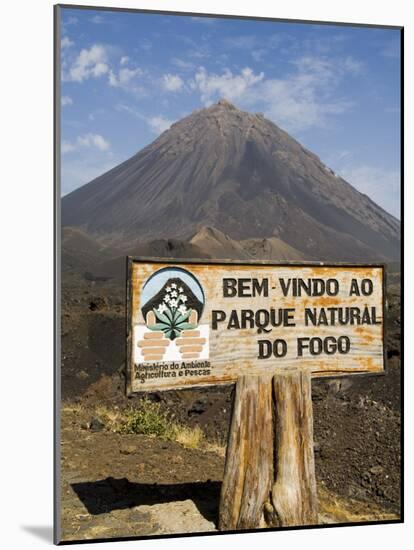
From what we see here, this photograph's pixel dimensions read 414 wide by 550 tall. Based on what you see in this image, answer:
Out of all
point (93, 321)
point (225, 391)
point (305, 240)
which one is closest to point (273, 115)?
point (305, 240)

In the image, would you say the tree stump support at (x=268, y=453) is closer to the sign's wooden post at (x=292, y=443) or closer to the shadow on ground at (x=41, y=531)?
the sign's wooden post at (x=292, y=443)

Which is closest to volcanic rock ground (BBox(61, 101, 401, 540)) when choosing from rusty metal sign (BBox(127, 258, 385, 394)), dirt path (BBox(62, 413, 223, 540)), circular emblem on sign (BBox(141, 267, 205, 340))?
dirt path (BBox(62, 413, 223, 540))

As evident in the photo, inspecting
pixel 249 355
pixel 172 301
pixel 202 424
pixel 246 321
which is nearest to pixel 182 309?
pixel 172 301

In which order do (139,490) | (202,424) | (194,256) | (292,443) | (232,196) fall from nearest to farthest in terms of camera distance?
(292,443) → (139,490) → (202,424) → (194,256) → (232,196)

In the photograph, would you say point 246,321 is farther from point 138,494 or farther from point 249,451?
point 138,494

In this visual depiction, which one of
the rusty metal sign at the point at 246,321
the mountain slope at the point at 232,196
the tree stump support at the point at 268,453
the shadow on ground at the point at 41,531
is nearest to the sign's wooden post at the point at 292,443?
the tree stump support at the point at 268,453

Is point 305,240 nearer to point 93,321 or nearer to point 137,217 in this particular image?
point 137,217
